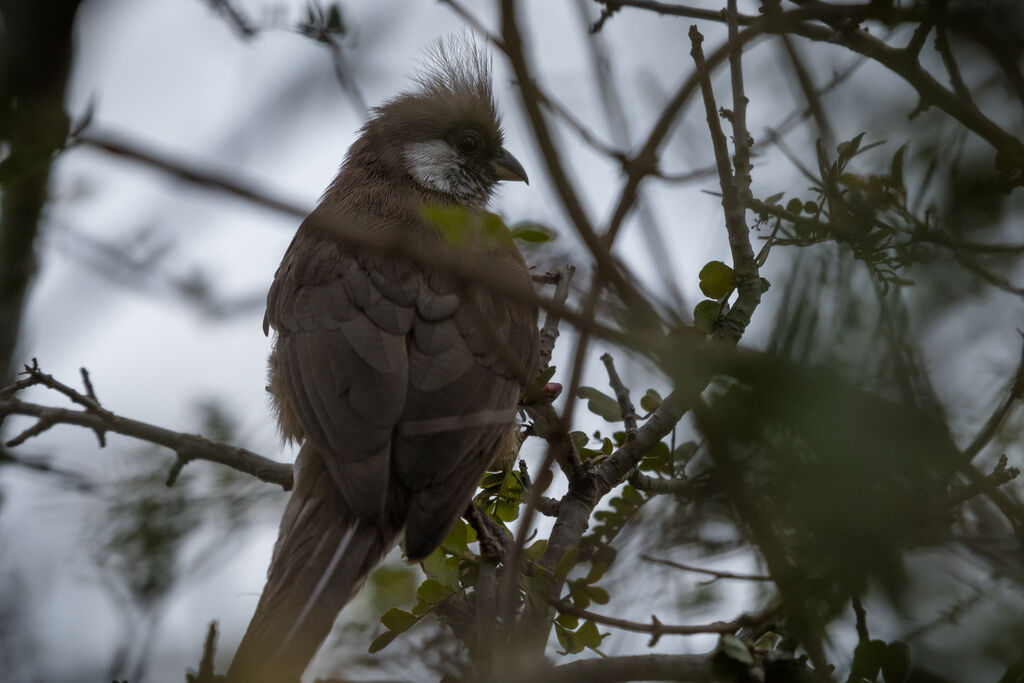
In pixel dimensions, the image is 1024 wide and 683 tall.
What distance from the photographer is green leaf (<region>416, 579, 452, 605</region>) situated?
10.5 ft

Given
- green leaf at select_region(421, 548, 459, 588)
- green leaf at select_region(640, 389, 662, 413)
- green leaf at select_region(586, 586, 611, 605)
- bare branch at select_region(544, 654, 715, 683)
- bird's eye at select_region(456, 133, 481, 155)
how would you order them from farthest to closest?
bird's eye at select_region(456, 133, 481, 155) → green leaf at select_region(640, 389, 662, 413) → green leaf at select_region(421, 548, 459, 588) → green leaf at select_region(586, 586, 611, 605) → bare branch at select_region(544, 654, 715, 683)

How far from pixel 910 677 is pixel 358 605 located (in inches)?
106

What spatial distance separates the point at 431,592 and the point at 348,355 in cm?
100

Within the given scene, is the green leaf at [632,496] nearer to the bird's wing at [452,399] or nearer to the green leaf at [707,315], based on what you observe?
the bird's wing at [452,399]

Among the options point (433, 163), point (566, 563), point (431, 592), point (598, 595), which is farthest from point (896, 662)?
point (433, 163)

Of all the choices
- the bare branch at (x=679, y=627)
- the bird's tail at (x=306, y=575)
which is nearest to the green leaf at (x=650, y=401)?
the bird's tail at (x=306, y=575)

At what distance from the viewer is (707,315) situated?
320 centimetres

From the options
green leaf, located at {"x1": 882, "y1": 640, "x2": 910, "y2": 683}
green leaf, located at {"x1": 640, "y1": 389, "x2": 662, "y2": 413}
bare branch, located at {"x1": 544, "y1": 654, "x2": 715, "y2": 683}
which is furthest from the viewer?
green leaf, located at {"x1": 640, "y1": 389, "x2": 662, "y2": 413}

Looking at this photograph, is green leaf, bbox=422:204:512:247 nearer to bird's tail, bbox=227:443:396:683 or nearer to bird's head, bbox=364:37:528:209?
bird's tail, bbox=227:443:396:683

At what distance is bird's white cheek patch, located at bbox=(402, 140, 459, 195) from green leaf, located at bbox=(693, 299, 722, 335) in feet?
8.04

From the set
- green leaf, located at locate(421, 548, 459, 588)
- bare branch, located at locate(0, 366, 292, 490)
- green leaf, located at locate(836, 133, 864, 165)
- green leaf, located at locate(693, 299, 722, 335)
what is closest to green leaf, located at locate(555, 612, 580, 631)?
green leaf, located at locate(421, 548, 459, 588)

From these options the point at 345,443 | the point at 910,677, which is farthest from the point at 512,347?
the point at 910,677

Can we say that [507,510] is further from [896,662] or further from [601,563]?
[896,662]

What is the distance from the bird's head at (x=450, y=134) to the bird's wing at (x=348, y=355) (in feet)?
3.96
